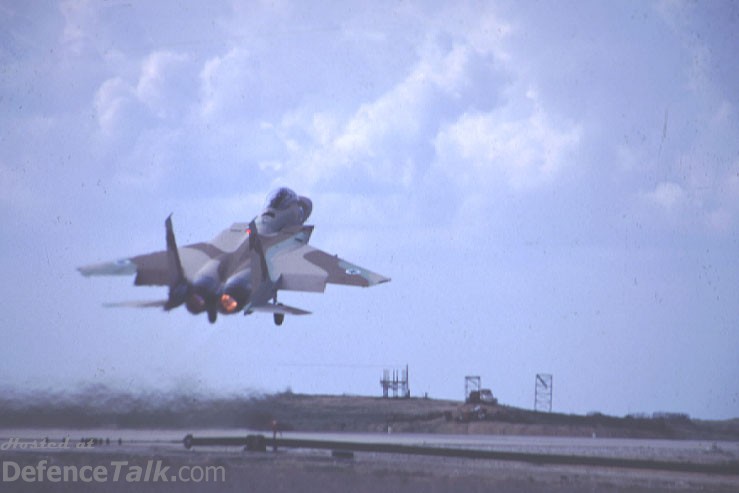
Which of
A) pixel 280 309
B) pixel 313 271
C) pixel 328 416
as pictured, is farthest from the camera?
pixel 328 416

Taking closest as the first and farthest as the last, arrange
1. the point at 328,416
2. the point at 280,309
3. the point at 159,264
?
the point at 280,309 → the point at 159,264 → the point at 328,416

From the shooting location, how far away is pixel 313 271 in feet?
148

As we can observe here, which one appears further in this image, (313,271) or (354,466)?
(313,271)

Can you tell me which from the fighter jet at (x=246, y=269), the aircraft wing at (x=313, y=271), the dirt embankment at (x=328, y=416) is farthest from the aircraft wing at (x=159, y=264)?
the dirt embankment at (x=328, y=416)

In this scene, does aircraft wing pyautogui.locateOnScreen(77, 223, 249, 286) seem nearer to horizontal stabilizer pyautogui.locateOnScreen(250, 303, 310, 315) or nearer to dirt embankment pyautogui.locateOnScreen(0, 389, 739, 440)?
horizontal stabilizer pyautogui.locateOnScreen(250, 303, 310, 315)

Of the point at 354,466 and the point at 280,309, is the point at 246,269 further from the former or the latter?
the point at 354,466

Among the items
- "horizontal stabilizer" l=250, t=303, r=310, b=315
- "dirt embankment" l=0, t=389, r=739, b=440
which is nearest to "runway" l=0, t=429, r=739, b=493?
"dirt embankment" l=0, t=389, r=739, b=440

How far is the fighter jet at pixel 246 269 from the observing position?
39.6 meters

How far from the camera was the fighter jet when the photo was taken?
39562mm

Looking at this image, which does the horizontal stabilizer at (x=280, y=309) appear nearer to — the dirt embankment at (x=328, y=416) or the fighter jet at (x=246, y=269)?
the fighter jet at (x=246, y=269)

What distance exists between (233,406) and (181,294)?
5.43 m

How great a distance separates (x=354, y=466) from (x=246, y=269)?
1086cm

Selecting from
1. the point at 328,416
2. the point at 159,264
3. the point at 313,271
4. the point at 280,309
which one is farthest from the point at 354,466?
the point at 328,416

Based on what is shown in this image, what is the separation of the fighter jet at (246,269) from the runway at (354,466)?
5944 mm
